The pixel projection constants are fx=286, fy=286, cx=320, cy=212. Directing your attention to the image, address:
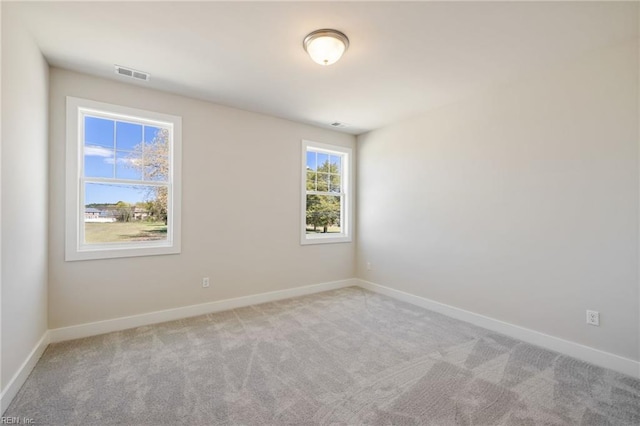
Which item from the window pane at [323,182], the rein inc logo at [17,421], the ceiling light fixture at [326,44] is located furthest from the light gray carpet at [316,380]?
the ceiling light fixture at [326,44]

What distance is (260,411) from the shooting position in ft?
5.99

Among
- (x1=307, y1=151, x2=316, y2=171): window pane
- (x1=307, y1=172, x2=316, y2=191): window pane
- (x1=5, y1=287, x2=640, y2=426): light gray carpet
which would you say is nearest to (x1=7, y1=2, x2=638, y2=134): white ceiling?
(x1=307, y1=151, x2=316, y2=171): window pane

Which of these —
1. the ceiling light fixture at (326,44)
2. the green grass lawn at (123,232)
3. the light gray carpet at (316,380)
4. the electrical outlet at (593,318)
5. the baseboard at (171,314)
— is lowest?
the light gray carpet at (316,380)

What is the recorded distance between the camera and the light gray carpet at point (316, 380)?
1.79 metres

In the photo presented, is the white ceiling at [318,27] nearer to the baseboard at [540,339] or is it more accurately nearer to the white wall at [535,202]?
the white wall at [535,202]

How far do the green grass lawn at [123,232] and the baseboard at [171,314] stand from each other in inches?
33.5

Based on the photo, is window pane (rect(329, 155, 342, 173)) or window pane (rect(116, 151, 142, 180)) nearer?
window pane (rect(116, 151, 142, 180))

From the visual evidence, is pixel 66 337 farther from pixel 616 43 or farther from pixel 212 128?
pixel 616 43

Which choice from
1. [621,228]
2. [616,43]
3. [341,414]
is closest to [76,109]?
[341,414]

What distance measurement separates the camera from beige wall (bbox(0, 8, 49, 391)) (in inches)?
72.7

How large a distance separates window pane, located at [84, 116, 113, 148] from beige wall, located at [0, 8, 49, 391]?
0.39 meters

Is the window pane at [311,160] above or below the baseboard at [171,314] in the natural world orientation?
above

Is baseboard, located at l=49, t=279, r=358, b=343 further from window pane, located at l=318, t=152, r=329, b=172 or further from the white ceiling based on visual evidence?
the white ceiling

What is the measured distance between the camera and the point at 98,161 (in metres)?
3.05
